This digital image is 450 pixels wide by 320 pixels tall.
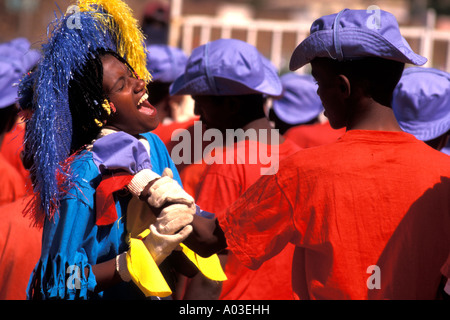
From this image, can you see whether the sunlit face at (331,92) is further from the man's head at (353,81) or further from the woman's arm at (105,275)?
the woman's arm at (105,275)

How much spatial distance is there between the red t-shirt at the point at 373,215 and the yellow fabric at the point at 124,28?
1.00 m

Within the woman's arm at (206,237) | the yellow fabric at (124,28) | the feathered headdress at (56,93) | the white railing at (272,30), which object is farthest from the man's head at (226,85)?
the white railing at (272,30)

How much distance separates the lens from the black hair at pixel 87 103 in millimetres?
2627

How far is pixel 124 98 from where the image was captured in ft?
8.95

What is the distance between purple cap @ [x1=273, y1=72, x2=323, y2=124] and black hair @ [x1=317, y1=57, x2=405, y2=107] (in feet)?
12.6

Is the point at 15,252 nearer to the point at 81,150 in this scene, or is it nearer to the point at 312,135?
the point at 81,150

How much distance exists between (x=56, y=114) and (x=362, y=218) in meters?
1.14

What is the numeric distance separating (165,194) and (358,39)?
815 millimetres

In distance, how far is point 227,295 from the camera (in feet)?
10.7

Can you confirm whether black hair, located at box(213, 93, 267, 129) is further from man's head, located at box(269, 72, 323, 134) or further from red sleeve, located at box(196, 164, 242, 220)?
man's head, located at box(269, 72, 323, 134)
